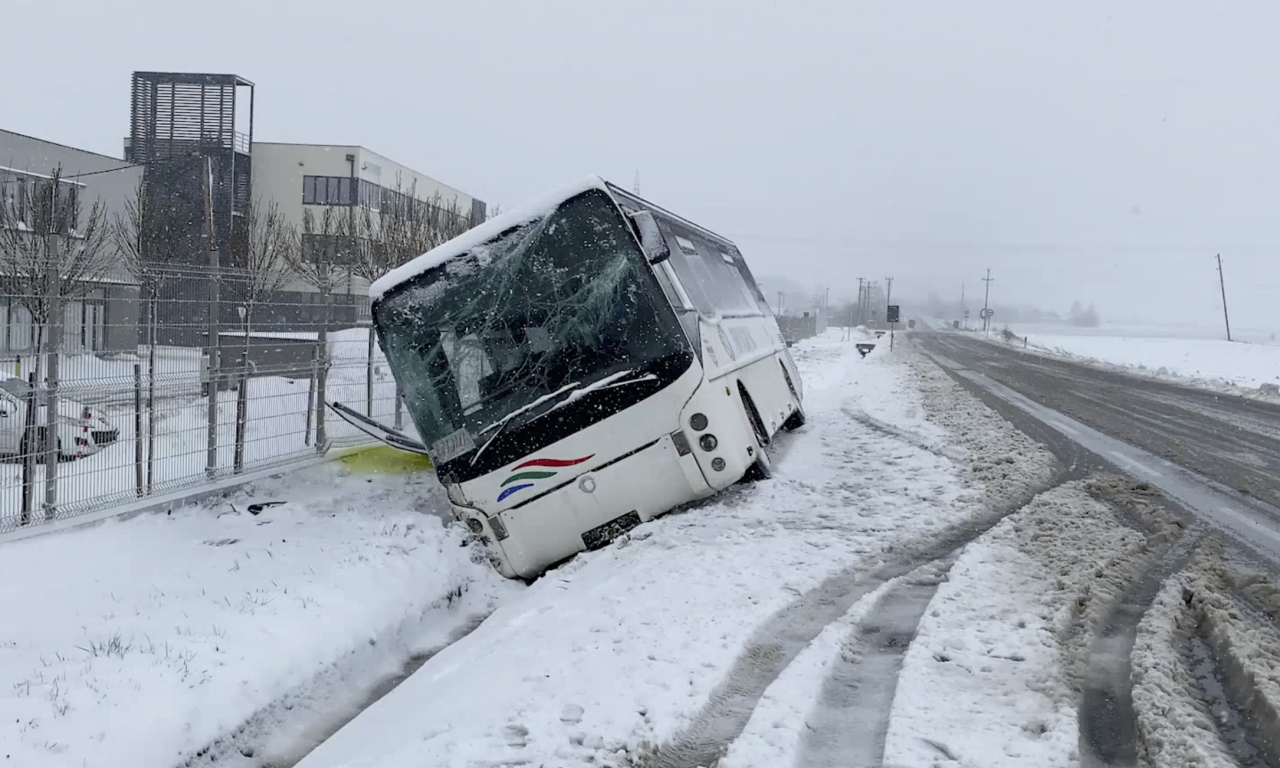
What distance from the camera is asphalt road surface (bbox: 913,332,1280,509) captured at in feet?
37.0

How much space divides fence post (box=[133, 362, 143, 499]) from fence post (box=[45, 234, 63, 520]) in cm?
90

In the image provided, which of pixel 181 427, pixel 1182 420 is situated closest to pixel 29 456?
pixel 181 427

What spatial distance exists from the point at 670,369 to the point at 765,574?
75.5 inches

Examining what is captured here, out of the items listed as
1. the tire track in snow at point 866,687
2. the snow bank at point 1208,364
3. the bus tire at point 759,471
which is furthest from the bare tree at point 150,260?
the snow bank at point 1208,364

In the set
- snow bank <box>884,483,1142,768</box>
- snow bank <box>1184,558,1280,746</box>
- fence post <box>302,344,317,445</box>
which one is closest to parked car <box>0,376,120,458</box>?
fence post <box>302,344,317,445</box>

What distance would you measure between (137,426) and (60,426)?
2.81 ft

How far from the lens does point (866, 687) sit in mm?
4551

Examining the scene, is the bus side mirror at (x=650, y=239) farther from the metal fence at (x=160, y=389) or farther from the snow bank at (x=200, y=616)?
the metal fence at (x=160, y=389)

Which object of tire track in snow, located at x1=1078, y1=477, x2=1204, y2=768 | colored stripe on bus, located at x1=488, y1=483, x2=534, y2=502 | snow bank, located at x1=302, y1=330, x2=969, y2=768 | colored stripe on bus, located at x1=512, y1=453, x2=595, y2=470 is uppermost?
colored stripe on bus, located at x1=512, y1=453, x2=595, y2=470

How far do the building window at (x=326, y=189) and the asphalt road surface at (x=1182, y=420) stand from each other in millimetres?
31822

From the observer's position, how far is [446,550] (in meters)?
7.67

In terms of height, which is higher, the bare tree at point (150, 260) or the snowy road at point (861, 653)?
the bare tree at point (150, 260)

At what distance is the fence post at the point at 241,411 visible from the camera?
33.2 feet

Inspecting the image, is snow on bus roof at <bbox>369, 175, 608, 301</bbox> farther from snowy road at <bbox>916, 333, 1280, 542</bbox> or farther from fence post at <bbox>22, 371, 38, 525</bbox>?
snowy road at <bbox>916, 333, 1280, 542</bbox>
